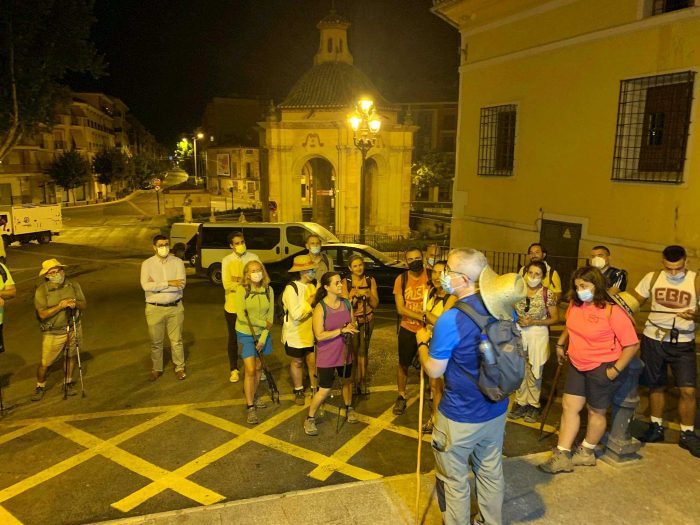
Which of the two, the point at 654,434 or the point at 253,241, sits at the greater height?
the point at 253,241

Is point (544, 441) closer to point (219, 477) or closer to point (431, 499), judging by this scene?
point (431, 499)

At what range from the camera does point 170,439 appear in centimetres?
571

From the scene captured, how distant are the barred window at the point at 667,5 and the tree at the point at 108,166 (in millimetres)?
62748

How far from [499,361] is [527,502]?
5.47ft

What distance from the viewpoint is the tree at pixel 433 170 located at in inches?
1828

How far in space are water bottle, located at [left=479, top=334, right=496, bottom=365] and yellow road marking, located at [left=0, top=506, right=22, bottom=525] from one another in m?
3.92

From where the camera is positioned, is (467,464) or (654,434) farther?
(654,434)

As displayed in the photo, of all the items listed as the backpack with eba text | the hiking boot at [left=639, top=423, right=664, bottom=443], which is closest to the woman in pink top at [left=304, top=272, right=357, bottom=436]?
the backpack with eba text

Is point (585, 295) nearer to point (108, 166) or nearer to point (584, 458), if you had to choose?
point (584, 458)

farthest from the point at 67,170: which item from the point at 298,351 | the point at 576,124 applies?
the point at 298,351

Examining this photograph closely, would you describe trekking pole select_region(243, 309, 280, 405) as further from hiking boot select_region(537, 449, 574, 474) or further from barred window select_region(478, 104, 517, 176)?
barred window select_region(478, 104, 517, 176)

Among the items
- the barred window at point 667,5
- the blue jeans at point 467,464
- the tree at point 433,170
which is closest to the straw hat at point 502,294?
the blue jeans at point 467,464

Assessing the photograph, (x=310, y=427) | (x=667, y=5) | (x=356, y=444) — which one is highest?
(x=667, y=5)

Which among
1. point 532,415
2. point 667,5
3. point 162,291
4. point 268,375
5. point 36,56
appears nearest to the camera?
point 532,415
